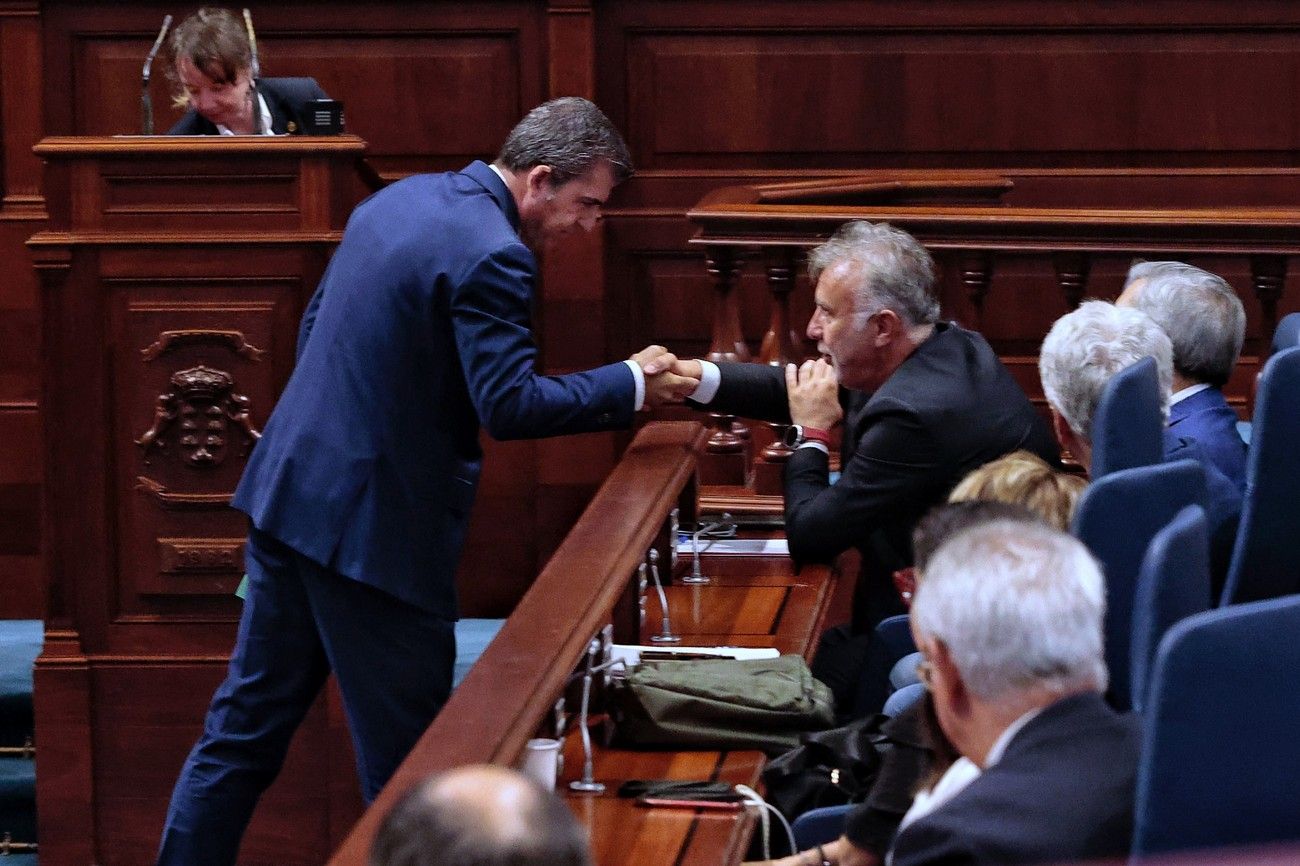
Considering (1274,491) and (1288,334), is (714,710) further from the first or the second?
(1288,334)

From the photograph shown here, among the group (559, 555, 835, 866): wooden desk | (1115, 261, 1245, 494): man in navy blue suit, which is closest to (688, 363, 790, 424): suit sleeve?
(559, 555, 835, 866): wooden desk

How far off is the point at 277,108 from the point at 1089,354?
2340 mm

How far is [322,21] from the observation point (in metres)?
5.18

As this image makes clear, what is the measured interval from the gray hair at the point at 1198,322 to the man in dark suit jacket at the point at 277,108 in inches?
77.6

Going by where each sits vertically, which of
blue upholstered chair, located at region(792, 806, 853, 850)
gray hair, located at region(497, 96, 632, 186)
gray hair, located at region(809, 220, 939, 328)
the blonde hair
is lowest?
blue upholstered chair, located at region(792, 806, 853, 850)

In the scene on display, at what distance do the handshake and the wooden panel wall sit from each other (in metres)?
1.84

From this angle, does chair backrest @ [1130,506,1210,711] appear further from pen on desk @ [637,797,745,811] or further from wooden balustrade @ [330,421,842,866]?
pen on desk @ [637,797,745,811]

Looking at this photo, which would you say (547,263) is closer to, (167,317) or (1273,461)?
(167,317)

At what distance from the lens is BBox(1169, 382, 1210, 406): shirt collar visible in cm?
316

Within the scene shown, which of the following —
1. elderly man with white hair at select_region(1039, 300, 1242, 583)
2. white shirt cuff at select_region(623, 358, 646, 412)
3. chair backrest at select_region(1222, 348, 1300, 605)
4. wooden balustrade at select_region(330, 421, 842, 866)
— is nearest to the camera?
wooden balustrade at select_region(330, 421, 842, 866)

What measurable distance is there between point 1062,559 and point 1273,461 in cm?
94

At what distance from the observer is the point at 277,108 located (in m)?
4.48

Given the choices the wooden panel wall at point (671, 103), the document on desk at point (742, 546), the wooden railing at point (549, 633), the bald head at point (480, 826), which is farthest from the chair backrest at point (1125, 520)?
the wooden panel wall at point (671, 103)

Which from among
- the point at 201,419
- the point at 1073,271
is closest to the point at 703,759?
the point at 201,419
